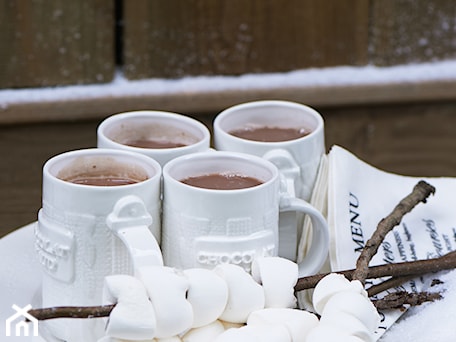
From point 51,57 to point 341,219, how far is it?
0.77 m

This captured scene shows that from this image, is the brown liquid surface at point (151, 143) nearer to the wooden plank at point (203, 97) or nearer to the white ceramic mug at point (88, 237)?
the white ceramic mug at point (88, 237)

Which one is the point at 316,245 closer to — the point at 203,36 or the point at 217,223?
the point at 217,223

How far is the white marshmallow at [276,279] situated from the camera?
0.75 metres

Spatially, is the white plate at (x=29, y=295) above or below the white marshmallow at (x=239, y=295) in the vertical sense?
below

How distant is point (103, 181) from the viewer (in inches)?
32.9

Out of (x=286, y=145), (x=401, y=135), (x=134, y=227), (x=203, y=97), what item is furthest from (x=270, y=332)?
(x=401, y=135)

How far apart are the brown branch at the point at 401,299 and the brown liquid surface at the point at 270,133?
226 millimetres

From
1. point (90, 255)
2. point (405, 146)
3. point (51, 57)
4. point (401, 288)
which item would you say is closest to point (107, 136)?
point (90, 255)

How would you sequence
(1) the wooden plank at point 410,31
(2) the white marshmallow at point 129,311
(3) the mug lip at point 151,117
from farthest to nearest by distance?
(1) the wooden plank at point 410,31
(3) the mug lip at point 151,117
(2) the white marshmallow at point 129,311

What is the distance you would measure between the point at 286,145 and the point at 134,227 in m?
0.22

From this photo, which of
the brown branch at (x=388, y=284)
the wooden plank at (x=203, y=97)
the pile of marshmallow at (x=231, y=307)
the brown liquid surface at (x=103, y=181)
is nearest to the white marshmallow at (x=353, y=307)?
the pile of marshmallow at (x=231, y=307)

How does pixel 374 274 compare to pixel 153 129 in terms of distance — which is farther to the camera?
pixel 153 129

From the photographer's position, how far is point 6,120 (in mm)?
1544

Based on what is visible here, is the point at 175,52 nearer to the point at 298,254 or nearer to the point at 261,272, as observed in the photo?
the point at 298,254
